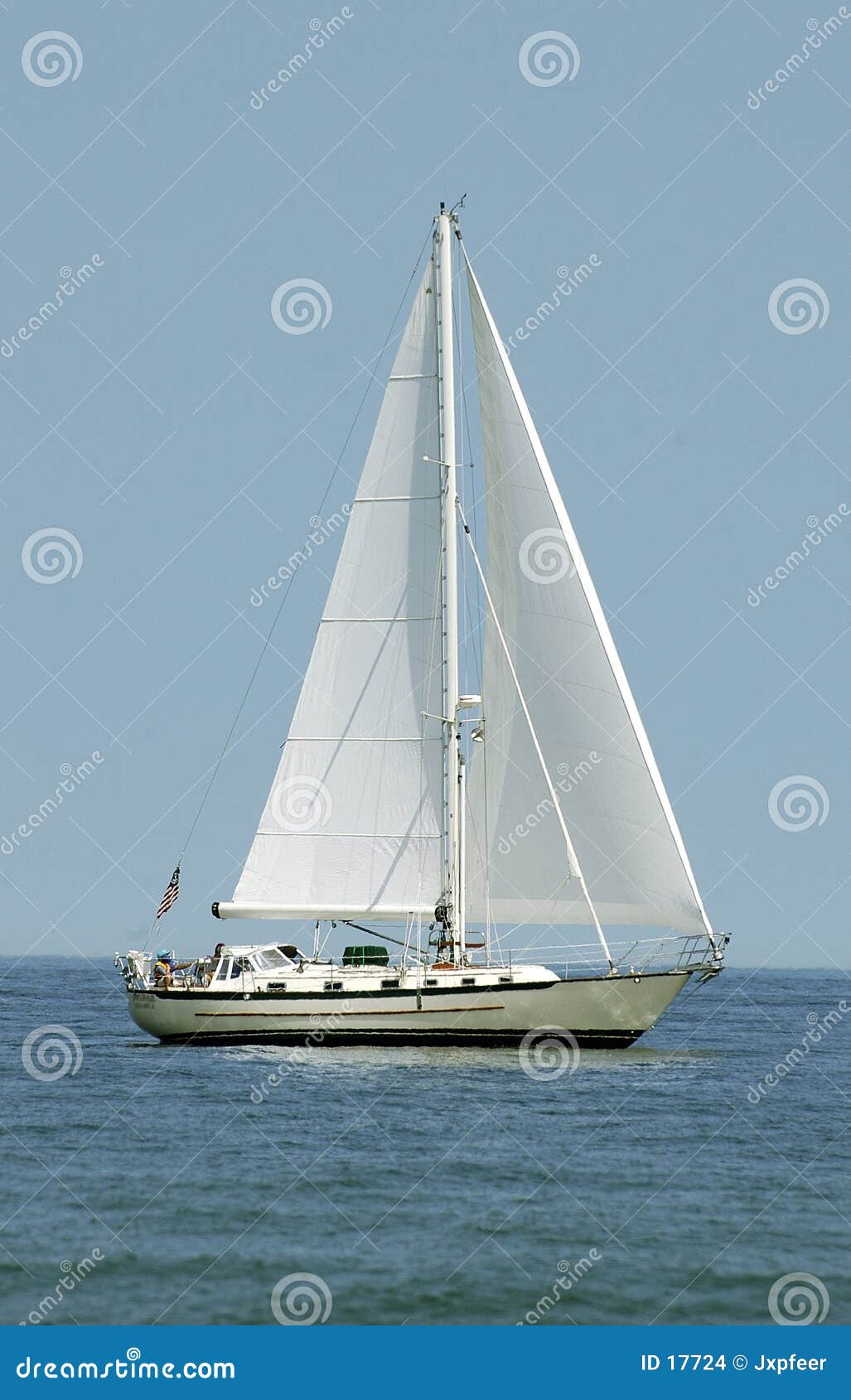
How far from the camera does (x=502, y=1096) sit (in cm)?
3431

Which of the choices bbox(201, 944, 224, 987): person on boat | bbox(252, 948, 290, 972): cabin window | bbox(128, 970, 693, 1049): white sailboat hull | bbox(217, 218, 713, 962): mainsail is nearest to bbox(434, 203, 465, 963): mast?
bbox(217, 218, 713, 962): mainsail

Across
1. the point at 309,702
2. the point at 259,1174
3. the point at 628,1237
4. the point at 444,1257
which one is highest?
the point at 309,702

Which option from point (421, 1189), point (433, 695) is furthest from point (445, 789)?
point (421, 1189)

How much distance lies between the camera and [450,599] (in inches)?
1615

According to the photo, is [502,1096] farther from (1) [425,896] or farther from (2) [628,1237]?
(2) [628,1237]

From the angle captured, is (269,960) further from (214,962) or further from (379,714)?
(379,714)

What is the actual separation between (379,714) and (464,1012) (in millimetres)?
7711

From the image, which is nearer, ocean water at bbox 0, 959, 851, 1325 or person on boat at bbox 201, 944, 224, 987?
ocean water at bbox 0, 959, 851, 1325

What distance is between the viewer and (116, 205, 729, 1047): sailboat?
39.1 m

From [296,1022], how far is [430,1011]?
3.36 metres

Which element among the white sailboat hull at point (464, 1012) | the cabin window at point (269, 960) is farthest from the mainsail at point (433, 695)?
the white sailboat hull at point (464, 1012)

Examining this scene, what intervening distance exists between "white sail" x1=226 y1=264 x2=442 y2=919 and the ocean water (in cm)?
430

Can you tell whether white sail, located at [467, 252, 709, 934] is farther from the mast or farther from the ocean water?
the ocean water

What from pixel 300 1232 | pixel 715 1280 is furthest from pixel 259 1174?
pixel 715 1280
